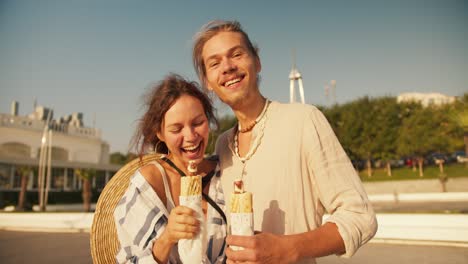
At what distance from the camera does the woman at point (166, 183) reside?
214 cm

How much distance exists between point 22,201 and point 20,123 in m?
15.5

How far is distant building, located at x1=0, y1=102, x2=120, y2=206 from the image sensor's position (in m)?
31.3

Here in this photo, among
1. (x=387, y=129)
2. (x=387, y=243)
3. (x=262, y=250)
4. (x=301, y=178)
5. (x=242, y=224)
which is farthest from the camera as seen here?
(x=387, y=129)

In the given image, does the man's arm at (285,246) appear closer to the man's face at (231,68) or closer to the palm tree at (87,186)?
the man's face at (231,68)

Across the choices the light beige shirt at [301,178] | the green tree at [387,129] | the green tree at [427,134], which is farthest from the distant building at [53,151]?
the green tree at [427,134]

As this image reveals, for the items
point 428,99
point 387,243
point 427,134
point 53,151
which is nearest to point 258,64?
point 387,243

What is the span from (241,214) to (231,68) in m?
1.08

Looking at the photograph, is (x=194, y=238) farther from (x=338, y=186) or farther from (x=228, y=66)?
(x=228, y=66)

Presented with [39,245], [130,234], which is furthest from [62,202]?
[130,234]

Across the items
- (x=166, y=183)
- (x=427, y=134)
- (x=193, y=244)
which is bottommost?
(x=193, y=244)

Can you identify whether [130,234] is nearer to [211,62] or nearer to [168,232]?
[168,232]

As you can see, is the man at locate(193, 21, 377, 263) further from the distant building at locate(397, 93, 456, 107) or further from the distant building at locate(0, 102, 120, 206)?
the distant building at locate(397, 93, 456, 107)

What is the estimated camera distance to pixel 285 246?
4.88 feet

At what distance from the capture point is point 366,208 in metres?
1.68
